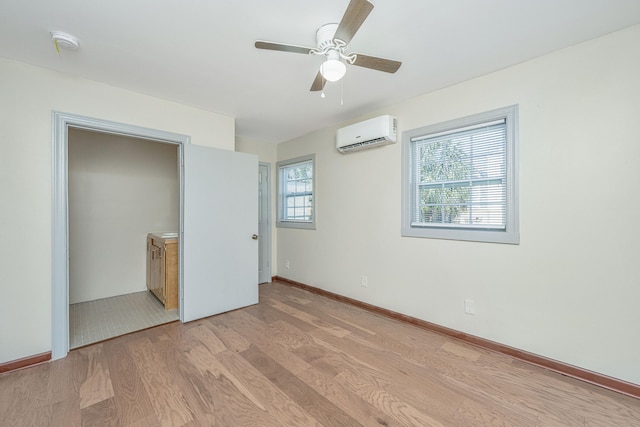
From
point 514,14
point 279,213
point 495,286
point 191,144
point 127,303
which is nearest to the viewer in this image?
point 514,14

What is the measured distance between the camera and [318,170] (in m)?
4.02

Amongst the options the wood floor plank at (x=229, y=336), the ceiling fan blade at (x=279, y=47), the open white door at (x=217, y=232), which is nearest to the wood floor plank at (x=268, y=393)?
the wood floor plank at (x=229, y=336)

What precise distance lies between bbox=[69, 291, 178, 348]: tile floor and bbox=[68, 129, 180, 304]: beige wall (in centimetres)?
33

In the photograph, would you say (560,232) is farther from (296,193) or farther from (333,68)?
(296,193)

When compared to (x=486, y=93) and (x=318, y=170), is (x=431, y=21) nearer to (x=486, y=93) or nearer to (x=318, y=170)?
(x=486, y=93)

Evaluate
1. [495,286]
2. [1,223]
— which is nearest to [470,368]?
[495,286]

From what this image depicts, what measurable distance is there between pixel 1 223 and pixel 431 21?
139 inches

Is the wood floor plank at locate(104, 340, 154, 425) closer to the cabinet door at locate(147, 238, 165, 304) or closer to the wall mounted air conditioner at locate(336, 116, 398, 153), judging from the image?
the cabinet door at locate(147, 238, 165, 304)

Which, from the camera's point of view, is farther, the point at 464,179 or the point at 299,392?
the point at 464,179

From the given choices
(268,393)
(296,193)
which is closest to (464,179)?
(268,393)

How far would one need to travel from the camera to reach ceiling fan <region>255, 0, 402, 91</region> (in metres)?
1.35

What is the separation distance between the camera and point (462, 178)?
8.48 feet

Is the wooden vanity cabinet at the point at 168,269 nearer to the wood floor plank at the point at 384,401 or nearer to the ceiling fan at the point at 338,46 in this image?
the wood floor plank at the point at 384,401

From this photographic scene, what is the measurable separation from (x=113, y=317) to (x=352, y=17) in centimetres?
380
